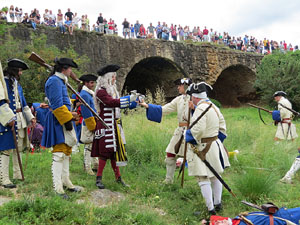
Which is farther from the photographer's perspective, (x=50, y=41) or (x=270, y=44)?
(x=270, y=44)

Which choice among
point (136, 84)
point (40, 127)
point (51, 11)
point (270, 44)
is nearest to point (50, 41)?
point (51, 11)

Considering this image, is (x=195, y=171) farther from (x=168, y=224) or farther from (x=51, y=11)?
(x=51, y=11)

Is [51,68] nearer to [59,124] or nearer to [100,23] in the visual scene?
[59,124]

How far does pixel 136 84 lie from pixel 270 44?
1235cm

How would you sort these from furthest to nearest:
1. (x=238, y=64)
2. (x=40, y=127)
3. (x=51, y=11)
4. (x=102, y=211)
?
(x=238, y=64), (x=51, y=11), (x=40, y=127), (x=102, y=211)

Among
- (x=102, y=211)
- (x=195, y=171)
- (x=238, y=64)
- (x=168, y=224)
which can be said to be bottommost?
(x=168, y=224)

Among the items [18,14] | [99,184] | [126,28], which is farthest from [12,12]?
[99,184]

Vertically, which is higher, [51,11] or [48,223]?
[51,11]

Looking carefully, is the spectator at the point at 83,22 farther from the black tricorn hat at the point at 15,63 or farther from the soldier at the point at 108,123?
the soldier at the point at 108,123

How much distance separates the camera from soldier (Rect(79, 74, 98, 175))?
187 inches

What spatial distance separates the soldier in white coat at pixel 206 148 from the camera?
3.86 meters

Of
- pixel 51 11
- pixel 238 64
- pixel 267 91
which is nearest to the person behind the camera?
pixel 51 11

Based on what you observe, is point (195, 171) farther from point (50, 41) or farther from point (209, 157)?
point (50, 41)

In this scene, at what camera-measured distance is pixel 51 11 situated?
13266 mm
